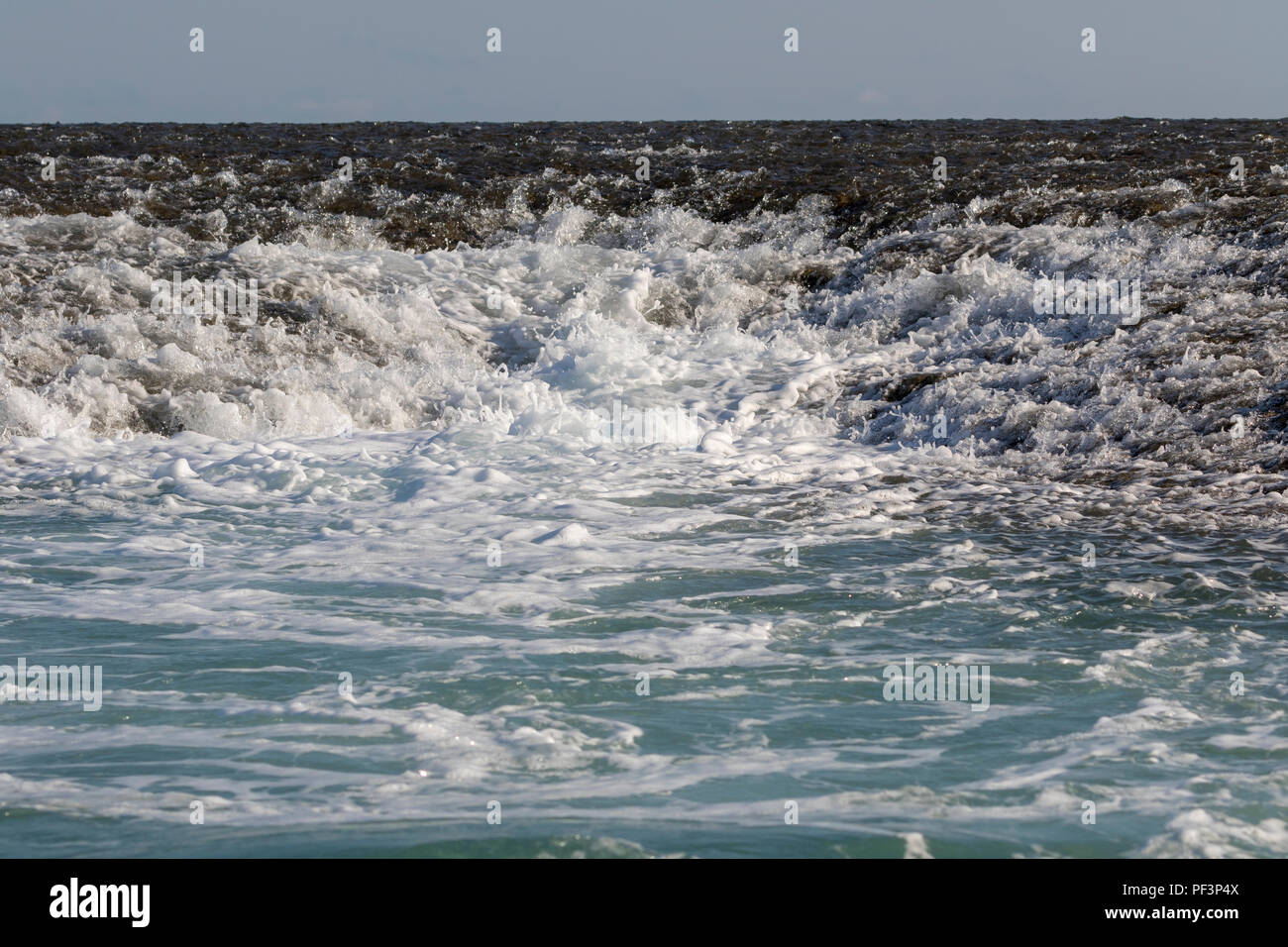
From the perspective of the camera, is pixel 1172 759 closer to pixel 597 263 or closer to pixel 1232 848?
pixel 1232 848

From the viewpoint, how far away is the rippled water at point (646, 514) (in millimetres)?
4234

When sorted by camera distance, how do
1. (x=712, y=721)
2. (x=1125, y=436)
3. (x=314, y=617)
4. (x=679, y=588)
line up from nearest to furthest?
(x=712, y=721), (x=314, y=617), (x=679, y=588), (x=1125, y=436)

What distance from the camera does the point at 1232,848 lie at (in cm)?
377

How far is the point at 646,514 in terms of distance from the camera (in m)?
8.23

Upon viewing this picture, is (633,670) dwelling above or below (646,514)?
below

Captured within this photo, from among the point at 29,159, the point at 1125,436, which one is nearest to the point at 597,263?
the point at 1125,436

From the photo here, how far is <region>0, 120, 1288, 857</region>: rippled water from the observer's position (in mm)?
4234

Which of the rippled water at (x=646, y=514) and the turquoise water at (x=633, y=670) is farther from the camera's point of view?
the rippled water at (x=646, y=514)

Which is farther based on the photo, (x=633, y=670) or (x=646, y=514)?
(x=646, y=514)

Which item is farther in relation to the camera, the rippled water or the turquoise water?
the rippled water
